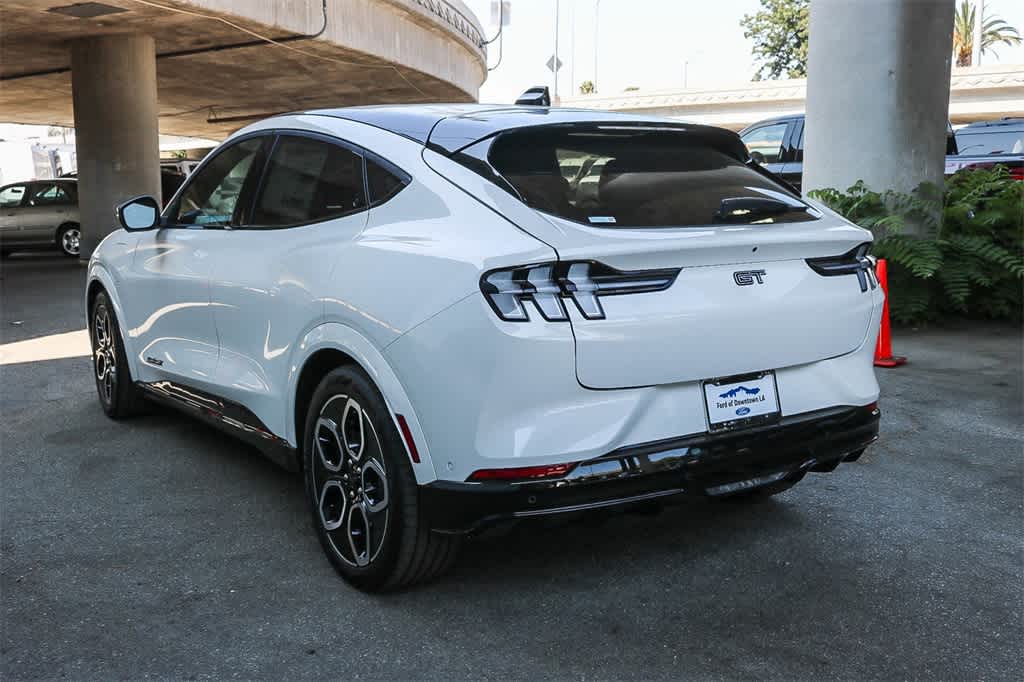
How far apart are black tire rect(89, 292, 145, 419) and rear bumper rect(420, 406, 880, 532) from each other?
3286 mm

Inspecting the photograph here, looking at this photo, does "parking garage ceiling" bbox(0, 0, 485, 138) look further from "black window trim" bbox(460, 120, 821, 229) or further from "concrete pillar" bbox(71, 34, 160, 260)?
"black window trim" bbox(460, 120, 821, 229)

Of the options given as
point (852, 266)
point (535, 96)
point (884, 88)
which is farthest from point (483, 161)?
point (884, 88)

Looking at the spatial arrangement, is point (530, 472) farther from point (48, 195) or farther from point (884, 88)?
point (48, 195)

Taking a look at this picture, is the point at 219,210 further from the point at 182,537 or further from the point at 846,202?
the point at 846,202

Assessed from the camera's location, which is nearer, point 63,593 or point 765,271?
point 765,271

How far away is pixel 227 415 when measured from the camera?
178 inches

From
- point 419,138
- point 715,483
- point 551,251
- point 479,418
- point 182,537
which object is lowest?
point 182,537

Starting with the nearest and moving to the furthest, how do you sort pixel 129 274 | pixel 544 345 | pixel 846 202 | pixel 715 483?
pixel 544 345 → pixel 715 483 → pixel 129 274 → pixel 846 202

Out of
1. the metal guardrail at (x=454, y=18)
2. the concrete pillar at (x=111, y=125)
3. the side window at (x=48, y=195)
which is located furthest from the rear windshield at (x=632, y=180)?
the metal guardrail at (x=454, y=18)

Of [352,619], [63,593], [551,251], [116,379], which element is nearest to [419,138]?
[551,251]

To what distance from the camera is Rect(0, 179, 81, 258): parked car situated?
68.2 ft

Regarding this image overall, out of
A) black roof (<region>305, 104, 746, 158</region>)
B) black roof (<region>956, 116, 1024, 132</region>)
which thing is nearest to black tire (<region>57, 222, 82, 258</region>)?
black roof (<region>956, 116, 1024, 132</region>)

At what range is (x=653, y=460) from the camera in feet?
10.3

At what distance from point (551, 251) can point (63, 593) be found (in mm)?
2131
